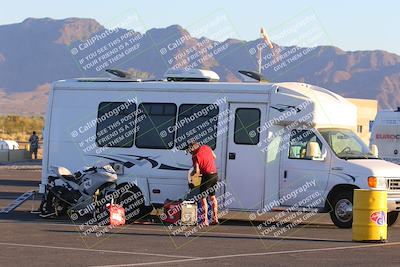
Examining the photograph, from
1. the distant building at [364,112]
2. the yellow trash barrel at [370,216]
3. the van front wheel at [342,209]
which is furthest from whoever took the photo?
the distant building at [364,112]

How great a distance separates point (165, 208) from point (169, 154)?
1227 millimetres

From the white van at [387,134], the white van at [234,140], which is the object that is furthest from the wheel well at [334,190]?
the white van at [387,134]

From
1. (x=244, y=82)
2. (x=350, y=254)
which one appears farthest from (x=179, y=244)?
(x=244, y=82)

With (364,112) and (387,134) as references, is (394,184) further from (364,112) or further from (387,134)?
(364,112)

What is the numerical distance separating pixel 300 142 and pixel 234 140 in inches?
49.4

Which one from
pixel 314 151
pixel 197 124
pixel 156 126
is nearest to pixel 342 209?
pixel 314 151

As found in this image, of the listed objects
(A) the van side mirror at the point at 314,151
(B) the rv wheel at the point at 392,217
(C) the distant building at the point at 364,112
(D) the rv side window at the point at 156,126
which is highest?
(C) the distant building at the point at 364,112

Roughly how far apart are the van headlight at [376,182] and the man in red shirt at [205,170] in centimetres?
282

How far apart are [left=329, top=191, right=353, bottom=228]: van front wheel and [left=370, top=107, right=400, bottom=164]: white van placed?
29.8 feet

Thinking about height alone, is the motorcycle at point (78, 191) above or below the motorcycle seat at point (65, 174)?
below

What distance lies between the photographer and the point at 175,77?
21109mm

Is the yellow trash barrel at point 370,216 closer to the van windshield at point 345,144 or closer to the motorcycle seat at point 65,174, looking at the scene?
the van windshield at point 345,144

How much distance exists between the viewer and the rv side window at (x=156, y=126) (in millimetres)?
20594

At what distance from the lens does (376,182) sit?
18.8 metres
